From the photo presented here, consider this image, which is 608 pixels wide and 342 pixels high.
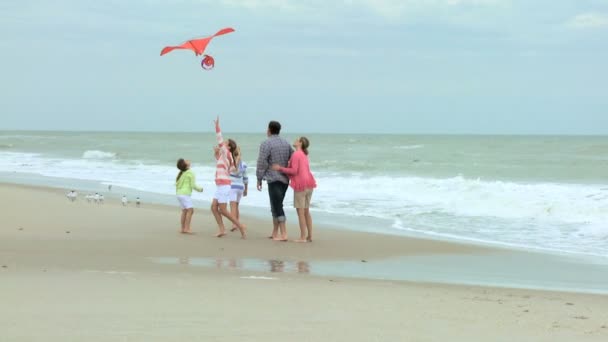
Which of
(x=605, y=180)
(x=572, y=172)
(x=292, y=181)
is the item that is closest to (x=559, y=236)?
(x=292, y=181)

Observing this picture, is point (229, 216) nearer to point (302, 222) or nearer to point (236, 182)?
point (236, 182)

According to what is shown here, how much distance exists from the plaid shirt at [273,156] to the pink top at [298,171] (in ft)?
0.36

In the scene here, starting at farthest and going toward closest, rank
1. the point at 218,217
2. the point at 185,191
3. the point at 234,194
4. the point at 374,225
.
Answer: the point at 374,225, the point at 234,194, the point at 185,191, the point at 218,217

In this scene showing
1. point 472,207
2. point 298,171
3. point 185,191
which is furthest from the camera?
point 472,207

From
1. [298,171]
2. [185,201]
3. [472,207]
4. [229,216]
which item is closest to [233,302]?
[298,171]

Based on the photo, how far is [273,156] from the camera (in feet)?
32.6

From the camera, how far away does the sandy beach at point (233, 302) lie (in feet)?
16.1

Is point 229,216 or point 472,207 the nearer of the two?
point 229,216

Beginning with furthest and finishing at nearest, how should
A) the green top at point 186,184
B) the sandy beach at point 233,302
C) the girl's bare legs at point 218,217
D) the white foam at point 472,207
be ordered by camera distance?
the white foam at point 472,207, the green top at point 186,184, the girl's bare legs at point 218,217, the sandy beach at point 233,302

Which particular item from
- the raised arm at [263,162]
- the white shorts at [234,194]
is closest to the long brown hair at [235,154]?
the white shorts at [234,194]

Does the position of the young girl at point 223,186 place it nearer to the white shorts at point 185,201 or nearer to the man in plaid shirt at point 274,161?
the white shorts at point 185,201

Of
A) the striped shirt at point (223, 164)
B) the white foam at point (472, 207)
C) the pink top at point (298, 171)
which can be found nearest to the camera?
the pink top at point (298, 171)

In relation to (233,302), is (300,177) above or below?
above

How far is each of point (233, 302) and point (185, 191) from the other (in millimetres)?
4932
